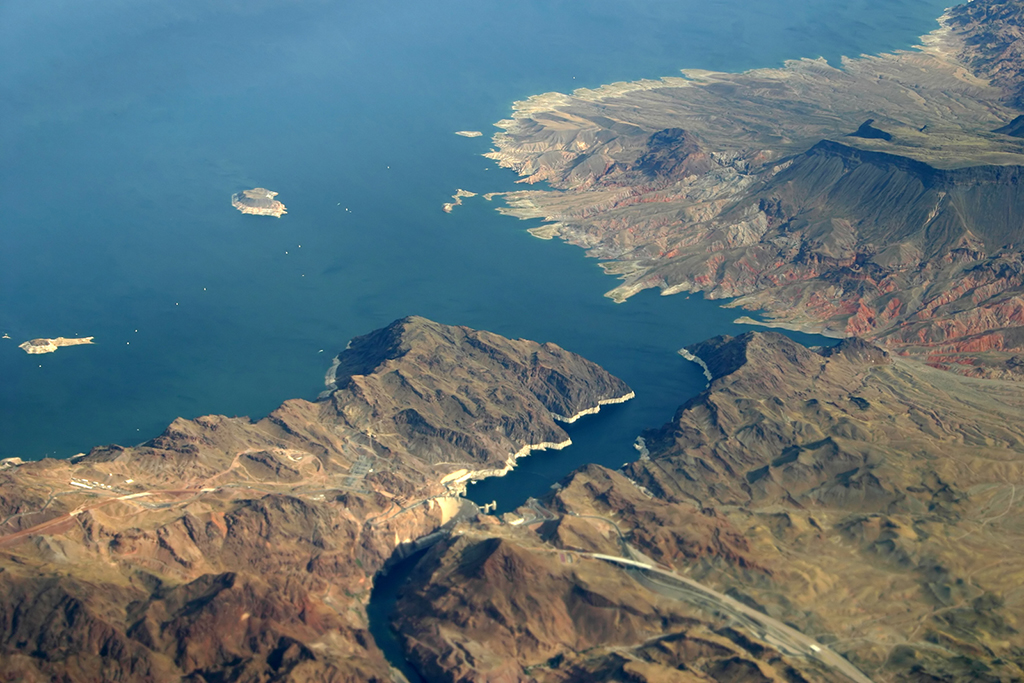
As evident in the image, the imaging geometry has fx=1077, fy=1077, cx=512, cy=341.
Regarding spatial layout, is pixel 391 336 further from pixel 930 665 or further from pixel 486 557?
pixel 930 665

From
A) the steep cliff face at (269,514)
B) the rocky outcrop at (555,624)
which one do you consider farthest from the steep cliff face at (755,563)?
the steep cliff face at (269,514)

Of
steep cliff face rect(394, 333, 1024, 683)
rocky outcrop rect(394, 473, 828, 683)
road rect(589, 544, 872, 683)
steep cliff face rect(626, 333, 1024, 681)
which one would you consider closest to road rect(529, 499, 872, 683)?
road rect(589, 544, 872, 683)

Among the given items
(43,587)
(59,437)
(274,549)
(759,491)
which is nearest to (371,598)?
(274,549)

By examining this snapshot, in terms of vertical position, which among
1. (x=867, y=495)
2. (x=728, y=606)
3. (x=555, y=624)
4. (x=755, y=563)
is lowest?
(x=555, y=624)

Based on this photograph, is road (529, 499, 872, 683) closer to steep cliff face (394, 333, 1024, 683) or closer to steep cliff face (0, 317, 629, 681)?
steep cliff face (394, 333, 1024, 683)

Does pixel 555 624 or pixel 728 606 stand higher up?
pixel 728 606

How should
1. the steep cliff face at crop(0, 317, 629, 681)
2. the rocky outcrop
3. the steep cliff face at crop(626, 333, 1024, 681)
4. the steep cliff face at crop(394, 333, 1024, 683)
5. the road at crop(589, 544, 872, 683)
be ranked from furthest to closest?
the steep cliff face at crop(626, 333, 1024, 681), the road at crop(589, 544, 872, 683), the steep cliff face at crop(394, 333, 1024, 683), the rocky outcrop, the steep cliff face at crop(0, 317, 629, 681)

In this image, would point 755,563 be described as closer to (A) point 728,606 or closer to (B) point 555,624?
(A) point 728,606

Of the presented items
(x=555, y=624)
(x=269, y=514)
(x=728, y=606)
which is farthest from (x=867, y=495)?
(x=269, y=514)

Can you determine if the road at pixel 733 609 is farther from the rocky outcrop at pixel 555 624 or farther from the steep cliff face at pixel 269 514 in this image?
the steep cliff face at pixel 269 514
